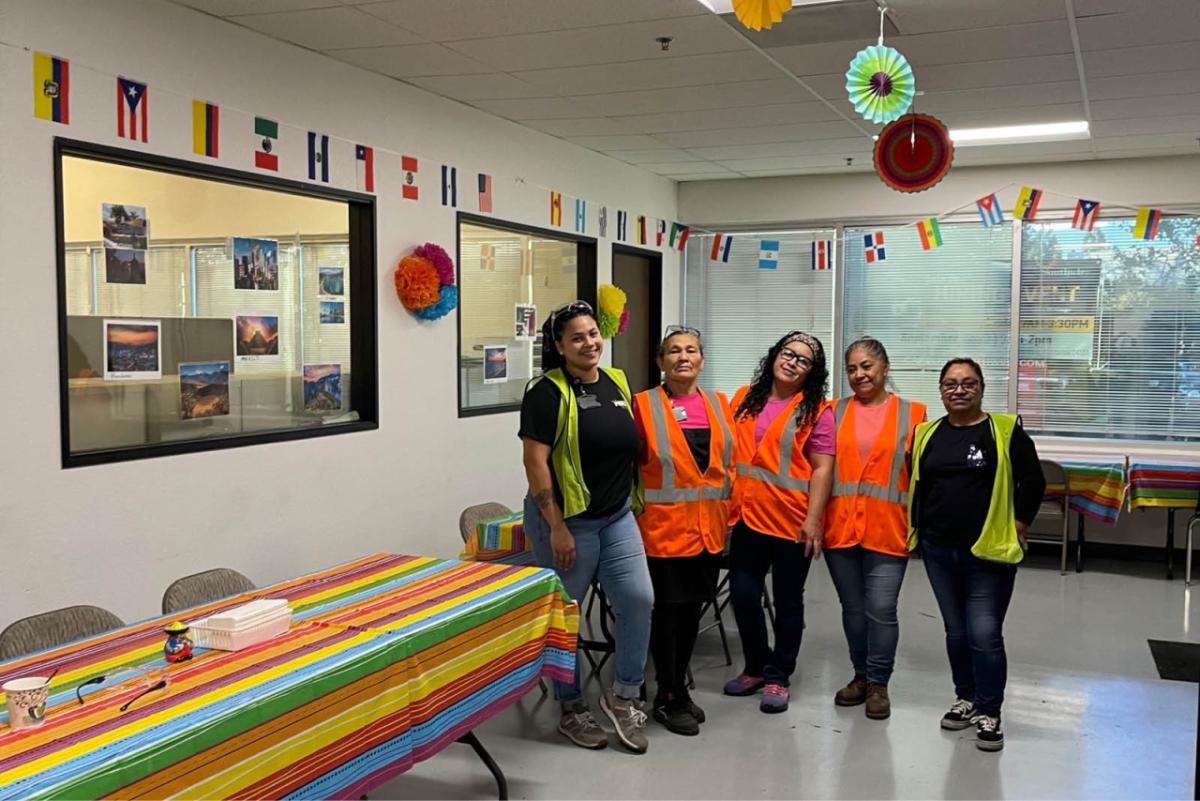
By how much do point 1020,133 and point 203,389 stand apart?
15.7 feet

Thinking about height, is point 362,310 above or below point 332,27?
below

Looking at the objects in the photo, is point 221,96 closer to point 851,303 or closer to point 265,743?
point 265,743

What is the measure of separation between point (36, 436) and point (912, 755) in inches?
122

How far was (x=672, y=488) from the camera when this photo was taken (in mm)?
3660

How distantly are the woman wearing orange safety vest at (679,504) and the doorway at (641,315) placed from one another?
3891 millimetres

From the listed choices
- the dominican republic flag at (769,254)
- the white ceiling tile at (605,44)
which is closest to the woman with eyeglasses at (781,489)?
the white ceiling tile at (605,44)

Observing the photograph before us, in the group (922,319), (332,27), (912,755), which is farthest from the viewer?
(922,319)

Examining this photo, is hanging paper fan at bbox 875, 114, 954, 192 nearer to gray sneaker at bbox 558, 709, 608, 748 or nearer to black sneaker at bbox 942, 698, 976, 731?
black sneaker at bbox 942, 698, 976, 731

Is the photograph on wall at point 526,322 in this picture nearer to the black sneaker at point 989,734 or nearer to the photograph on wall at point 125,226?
the photograph on wall at point 125,226

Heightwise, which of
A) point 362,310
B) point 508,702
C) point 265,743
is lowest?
point 508,702

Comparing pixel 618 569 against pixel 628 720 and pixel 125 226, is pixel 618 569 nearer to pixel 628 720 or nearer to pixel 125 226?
pixel 628 720

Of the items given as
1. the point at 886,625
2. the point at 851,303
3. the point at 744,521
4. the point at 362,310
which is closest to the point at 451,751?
the point at 744,521

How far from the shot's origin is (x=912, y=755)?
11.5 ft

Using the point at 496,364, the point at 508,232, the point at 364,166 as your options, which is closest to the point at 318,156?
the point at 364,166
